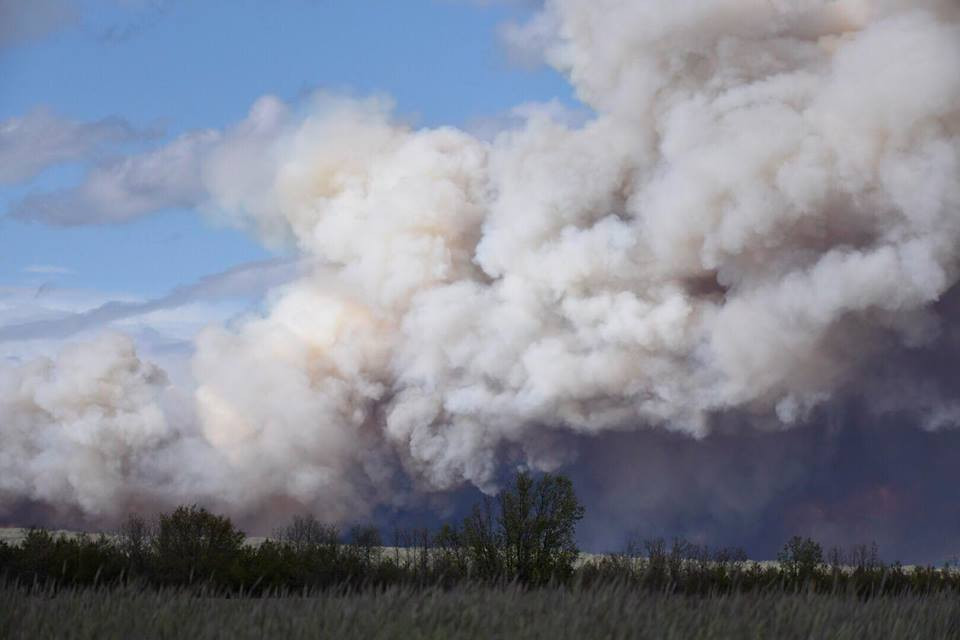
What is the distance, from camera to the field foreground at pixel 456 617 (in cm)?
1399

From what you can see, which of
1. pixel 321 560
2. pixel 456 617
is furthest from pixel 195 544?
pixel 456 617

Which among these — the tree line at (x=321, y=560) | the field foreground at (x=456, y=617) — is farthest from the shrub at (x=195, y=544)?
the field foreground at (x=456, y=617)

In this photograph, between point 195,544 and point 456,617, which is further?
point 195,544

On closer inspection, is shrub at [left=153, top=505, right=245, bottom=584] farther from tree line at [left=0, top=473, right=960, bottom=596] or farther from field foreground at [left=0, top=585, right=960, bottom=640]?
field foreground at [left=0, top=585, right=960, bottom=640]

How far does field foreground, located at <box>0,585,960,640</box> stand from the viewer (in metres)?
14.0

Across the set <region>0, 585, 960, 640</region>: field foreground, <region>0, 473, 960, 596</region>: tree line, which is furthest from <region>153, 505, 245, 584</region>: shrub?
<region>0, 585, 960, 640</region>: field foreground

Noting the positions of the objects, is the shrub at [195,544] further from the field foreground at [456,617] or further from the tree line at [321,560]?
the field foreground at [456,617]

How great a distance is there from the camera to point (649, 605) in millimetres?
16484

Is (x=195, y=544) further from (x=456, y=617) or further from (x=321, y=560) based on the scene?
(x=456, y=617)

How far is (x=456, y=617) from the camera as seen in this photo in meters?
14.6

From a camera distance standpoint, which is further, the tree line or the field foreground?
the tree line

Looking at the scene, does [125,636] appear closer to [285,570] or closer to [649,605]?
[649,605]

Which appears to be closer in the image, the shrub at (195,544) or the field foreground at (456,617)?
the field foreground at (456,617)

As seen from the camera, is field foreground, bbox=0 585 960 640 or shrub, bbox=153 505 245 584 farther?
shrub, bbox=153 505 245 584
